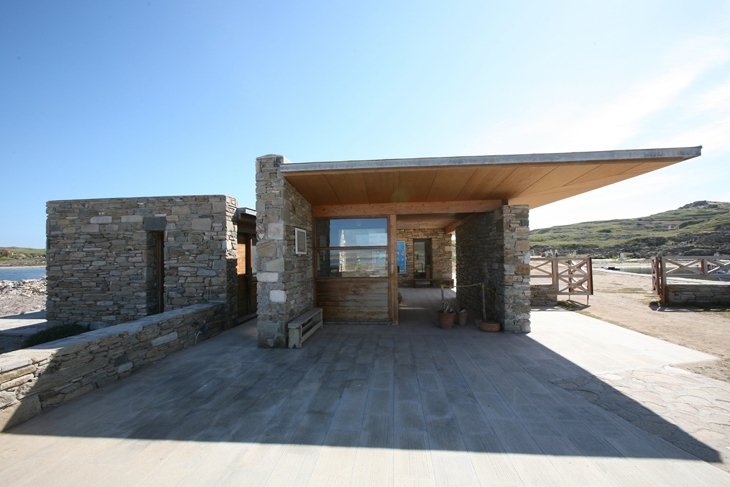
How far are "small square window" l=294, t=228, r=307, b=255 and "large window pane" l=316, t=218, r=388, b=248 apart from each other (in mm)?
797

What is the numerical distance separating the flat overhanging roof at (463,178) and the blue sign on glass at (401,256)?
6.56m

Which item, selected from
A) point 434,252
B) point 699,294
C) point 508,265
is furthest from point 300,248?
point 699,294

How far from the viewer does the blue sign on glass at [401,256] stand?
43.0 ft

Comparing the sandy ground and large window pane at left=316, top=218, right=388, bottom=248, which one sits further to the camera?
large window pane at left=316, top=218, right=388, bottom=248

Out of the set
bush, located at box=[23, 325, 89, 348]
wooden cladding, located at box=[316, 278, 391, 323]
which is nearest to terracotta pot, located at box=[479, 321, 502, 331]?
wooden cladding, located at box=[316, 278, 391, 323]

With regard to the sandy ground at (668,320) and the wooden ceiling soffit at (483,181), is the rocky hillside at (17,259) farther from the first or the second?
the sandy ground at (668,320)

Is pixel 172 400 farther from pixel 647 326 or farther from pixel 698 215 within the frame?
pixel 698 215

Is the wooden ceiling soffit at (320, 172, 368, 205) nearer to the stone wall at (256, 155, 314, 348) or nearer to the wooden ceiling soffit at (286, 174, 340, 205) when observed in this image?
the wooden ceiling soffit at (286, 174, 340, 205)

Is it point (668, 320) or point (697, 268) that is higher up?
point (697, 268)

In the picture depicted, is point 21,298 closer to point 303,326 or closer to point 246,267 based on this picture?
point 246,267

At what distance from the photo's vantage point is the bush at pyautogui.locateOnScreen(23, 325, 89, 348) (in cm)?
605

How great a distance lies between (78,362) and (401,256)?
11.2 m

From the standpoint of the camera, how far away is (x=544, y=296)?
348 inches

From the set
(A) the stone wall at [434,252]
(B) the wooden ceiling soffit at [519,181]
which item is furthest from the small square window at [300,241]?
(A) the stone wall at [434,252]
